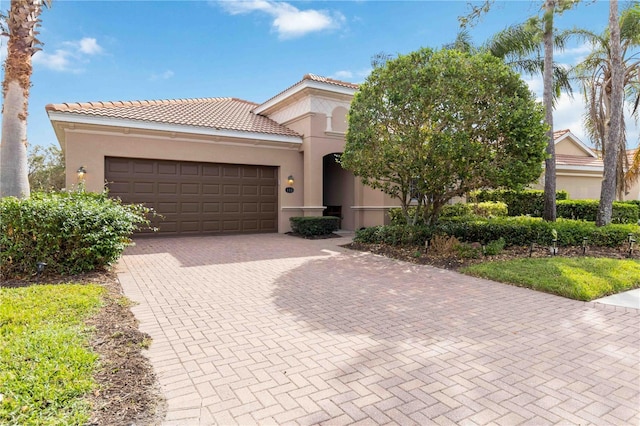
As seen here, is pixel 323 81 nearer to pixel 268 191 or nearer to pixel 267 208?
pixel 268 191

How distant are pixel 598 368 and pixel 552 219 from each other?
8494 mm

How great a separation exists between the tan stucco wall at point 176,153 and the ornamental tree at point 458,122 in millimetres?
5005

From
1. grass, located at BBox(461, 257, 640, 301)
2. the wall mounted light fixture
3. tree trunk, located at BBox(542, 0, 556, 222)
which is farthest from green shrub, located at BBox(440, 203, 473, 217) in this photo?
the wall mounted light fixture

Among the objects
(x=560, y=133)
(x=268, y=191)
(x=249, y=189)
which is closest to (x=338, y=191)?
(x=268, y=191)

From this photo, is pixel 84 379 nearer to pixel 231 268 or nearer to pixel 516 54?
pixel 231 268

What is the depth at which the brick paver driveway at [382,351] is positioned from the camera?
9.00 ft

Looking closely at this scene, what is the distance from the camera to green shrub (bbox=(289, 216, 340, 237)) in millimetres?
12836

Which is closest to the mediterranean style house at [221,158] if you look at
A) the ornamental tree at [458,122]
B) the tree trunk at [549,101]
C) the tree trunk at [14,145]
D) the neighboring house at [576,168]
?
the tree trunk at [14,145]

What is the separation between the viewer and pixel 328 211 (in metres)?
16.6

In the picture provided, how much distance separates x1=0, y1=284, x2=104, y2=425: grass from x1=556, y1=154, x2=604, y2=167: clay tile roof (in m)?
21.2

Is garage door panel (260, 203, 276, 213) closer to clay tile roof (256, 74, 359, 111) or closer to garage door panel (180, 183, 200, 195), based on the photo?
garage door panel (180, 183, 200, 195)

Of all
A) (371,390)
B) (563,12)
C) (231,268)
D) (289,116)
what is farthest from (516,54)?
(371,390)

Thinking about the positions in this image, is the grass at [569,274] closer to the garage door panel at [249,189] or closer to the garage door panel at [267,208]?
the garage door panel at [267,208]

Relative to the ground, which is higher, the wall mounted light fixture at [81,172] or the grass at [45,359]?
the wall mounted light fixture at [81,172]
